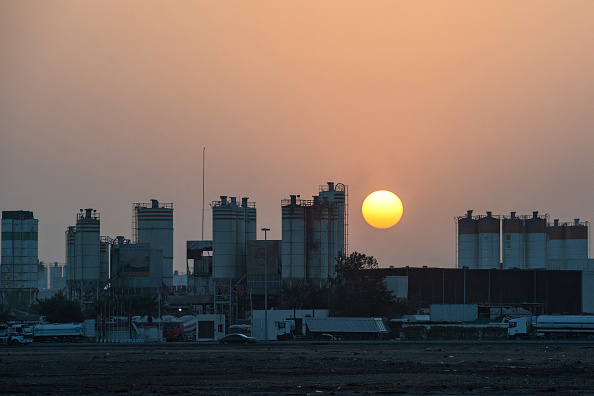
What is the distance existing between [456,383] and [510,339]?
49097mm

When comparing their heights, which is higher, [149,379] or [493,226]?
[493,226]

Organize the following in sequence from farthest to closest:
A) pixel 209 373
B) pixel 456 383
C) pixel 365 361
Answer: pixel 365 361
pixel 209 373
pixel 456 383

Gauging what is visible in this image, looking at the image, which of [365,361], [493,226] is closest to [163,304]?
[493,226]

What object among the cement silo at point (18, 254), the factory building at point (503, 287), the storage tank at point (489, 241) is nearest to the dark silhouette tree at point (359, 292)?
the factory building at point (503, 287)

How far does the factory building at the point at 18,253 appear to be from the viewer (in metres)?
168

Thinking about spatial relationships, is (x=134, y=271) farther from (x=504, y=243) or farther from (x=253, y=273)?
(x=504, y=243)

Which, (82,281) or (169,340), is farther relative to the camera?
(82,281)

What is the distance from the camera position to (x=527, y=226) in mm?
177625

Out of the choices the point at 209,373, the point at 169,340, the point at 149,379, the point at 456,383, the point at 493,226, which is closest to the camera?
the point at 456,383

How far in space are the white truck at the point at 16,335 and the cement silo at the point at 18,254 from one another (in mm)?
78231

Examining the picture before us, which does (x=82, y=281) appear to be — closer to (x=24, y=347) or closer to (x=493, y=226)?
(x=24, y=347)

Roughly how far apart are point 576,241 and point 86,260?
307ft

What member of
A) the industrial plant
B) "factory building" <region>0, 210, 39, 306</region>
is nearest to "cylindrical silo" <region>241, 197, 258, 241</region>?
the industrial plant

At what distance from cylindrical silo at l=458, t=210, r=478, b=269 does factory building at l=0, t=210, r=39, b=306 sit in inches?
2934
